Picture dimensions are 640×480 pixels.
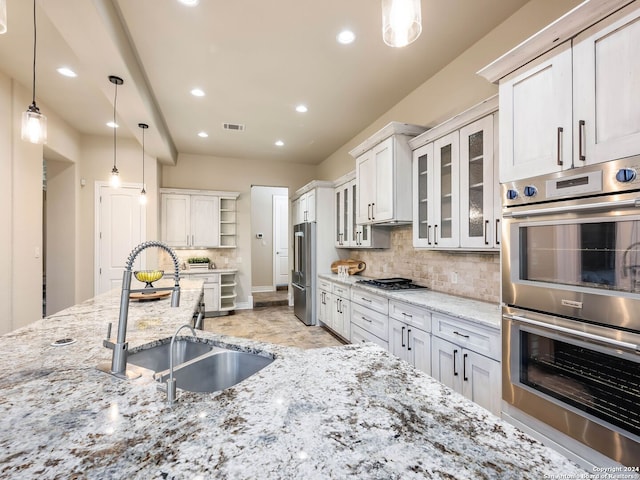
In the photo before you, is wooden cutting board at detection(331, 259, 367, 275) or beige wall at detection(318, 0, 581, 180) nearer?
beige wall at detection(318, 0, 581, 180)

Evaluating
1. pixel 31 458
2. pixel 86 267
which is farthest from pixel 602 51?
pixel 86 267

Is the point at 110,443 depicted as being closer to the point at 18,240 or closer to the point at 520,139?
the point at 520,139

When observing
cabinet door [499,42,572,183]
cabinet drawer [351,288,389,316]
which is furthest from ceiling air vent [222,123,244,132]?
cabinet door [499,42,572,183]

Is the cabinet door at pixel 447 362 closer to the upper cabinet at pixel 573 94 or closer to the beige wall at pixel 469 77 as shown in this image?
the upper cabinet at pixel 573 94

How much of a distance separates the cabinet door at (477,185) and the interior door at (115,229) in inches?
201

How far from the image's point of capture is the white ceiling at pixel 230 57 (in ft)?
7.52

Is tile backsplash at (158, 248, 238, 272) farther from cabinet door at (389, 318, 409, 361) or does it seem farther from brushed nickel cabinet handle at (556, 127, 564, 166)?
brushed nickel cabinet handle at (556, 127, 564, 166)

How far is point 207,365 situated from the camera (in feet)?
4.62

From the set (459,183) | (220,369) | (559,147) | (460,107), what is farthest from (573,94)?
(220,369)

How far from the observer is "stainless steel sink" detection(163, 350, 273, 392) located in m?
1.35

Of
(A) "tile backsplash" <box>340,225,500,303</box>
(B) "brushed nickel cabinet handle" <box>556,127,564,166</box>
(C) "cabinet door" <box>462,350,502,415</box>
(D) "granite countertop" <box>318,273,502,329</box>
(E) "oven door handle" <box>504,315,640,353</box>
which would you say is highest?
(B) "brushed nickel cabinet handle" <box>556,127,564,166</box>

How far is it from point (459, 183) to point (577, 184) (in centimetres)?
111

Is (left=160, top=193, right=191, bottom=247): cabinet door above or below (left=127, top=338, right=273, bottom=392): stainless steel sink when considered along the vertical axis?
above

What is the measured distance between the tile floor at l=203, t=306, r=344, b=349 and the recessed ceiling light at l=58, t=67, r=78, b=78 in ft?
11.8
